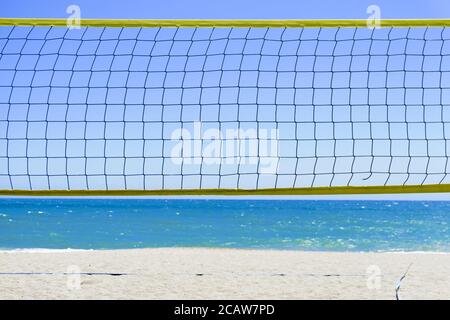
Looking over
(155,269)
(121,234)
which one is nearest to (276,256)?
(155,269)

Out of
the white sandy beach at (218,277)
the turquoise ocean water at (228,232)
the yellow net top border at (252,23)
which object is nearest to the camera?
the yellow net top border at (252,23)

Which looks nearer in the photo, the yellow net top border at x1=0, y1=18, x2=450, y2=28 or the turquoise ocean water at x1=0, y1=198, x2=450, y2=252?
the yellow net top border at x1=0, y1=18, x2=450, y2=28

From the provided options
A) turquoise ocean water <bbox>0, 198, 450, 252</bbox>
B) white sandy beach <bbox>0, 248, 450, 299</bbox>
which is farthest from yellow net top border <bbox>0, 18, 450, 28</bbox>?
turquoise ocean water <bbox>0, 198, 450, 252</bbox>

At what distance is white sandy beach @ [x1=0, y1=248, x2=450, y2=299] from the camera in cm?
733

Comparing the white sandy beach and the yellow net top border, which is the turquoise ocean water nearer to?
the white sandy beach

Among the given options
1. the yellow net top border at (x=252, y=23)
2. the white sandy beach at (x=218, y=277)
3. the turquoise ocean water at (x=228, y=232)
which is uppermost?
the yellow net top border at (x=252, y=23)

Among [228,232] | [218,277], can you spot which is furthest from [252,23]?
[228,232]

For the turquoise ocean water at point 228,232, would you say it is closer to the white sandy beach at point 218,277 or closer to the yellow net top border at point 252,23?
the white sandy beach at point 218,277

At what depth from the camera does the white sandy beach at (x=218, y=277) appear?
24.0 feet

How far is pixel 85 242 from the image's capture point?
82.4 feet

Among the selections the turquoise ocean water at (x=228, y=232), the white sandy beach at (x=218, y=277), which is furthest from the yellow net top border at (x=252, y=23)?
the turquoise ocean water at (x=228, y=232)
